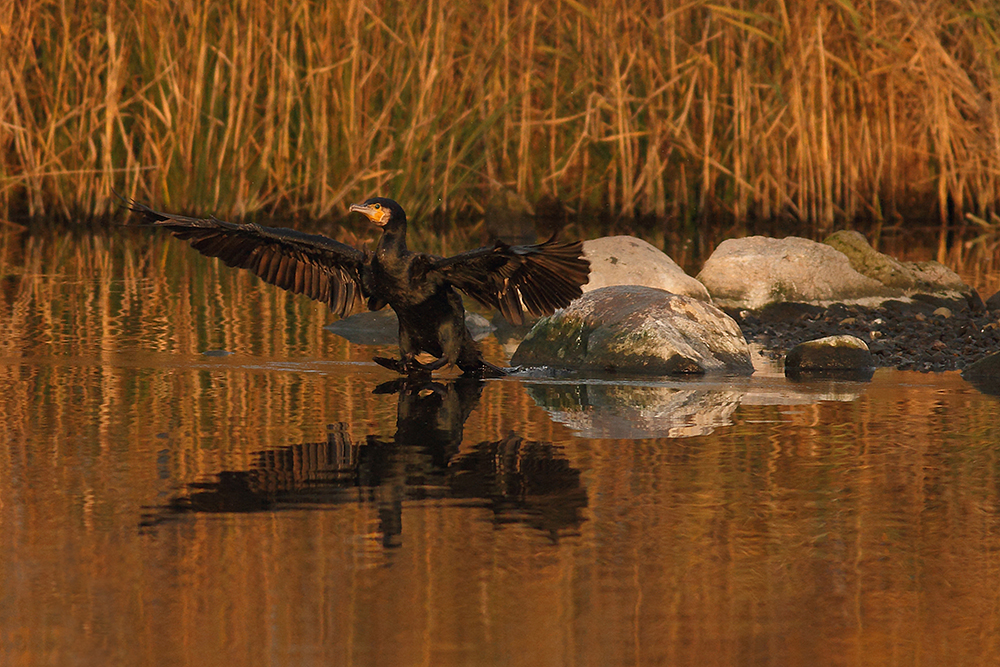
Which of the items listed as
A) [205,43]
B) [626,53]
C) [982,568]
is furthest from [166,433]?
[626,53]

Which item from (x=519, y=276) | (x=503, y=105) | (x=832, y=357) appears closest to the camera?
(x=519, y=276)

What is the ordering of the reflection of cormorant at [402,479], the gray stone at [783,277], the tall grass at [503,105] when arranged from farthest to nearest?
the tall grass at [503,105], the gray stone at [783,277], the reflection of cormorant at [402,479]

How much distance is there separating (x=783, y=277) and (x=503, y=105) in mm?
5784

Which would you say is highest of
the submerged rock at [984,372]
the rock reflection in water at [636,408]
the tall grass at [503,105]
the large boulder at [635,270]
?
the tall grass at [503,105]

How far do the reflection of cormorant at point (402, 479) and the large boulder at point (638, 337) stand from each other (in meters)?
1.72

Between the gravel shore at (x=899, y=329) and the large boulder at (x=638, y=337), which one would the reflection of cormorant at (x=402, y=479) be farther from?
the gravel shore at (x=899, y=329)

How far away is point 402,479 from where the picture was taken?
5273mm

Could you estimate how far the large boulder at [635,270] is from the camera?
32.3ft

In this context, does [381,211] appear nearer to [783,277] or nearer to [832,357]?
[832,357]

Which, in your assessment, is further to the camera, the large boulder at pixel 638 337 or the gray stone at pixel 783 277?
the gray stone at pixel 783 277

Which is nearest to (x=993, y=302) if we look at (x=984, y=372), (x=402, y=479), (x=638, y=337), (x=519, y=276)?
(x=984, y=372)

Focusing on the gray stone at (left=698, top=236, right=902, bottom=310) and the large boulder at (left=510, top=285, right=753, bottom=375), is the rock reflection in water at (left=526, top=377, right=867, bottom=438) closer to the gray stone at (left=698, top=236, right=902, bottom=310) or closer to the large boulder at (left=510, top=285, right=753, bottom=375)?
the large boulder at (left=510, top=285, right=753, bottom=375)

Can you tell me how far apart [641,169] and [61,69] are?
19.3ft

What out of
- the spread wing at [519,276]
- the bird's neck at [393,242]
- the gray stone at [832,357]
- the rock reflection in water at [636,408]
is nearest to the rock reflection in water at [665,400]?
the rock reflection in water at [636,408]
